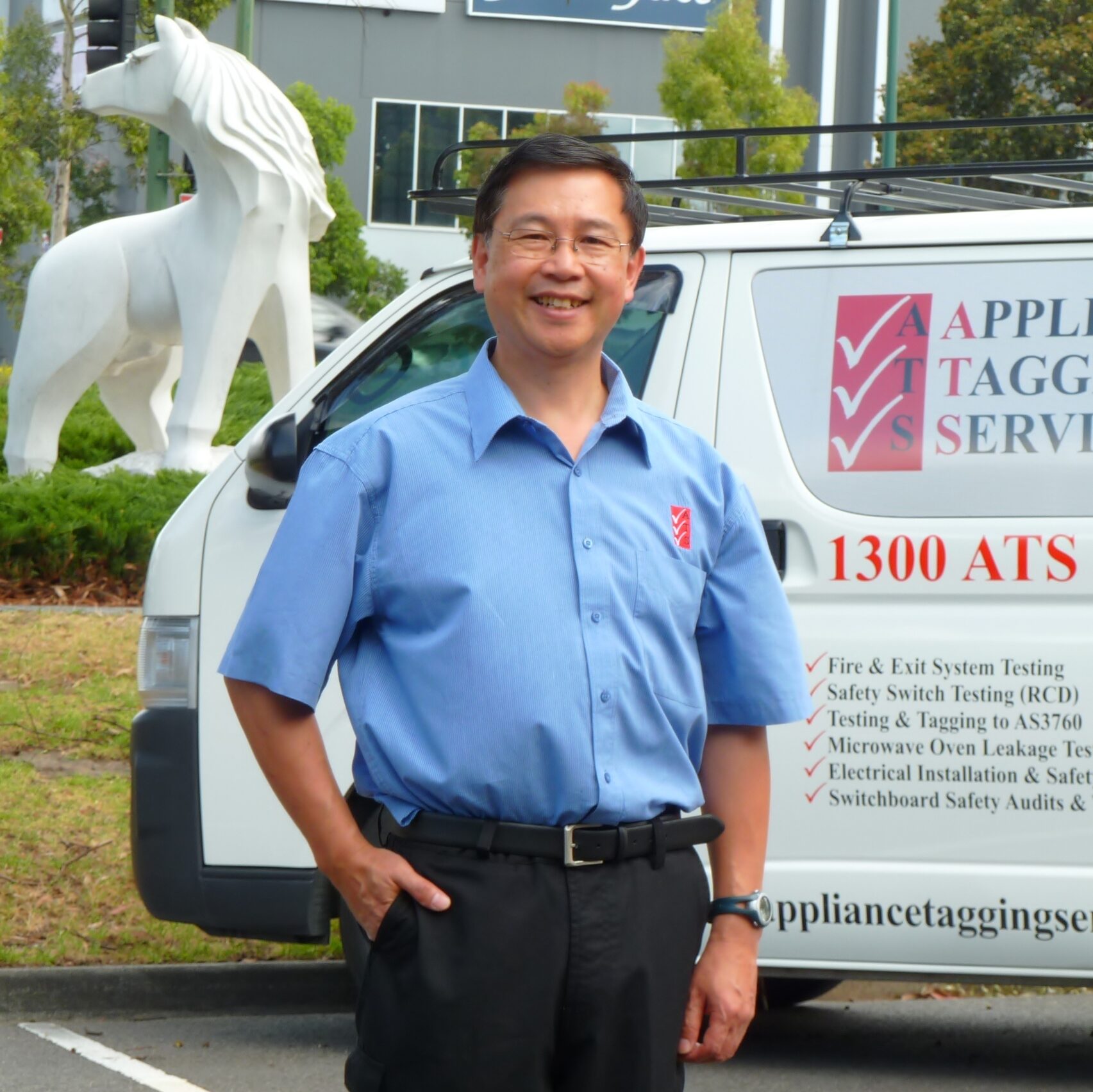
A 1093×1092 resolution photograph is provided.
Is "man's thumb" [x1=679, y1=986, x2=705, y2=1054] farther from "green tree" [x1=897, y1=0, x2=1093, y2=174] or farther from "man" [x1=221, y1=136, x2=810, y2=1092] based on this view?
"green tree" [x1=897, y1=0, x2=1093, y2=174]

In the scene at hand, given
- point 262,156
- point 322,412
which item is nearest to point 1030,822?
point 322,412

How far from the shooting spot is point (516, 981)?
239cm

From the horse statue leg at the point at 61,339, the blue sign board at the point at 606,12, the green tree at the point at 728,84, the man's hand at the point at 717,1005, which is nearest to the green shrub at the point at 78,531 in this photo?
the horse statue leg at the point at 61,339

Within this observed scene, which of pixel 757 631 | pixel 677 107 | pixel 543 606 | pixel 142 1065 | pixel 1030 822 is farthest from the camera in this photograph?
pixel 677 107

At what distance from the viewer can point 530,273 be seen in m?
2.58

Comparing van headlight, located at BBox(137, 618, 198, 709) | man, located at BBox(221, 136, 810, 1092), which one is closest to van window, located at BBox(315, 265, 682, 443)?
van headlight, located at BBox(137, 618, 198, 709)

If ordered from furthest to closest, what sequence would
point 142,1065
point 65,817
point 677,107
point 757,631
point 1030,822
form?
point 677,107
point 65,817
point 142,1065
point 1030,822
point 757,631

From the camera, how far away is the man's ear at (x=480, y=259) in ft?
8.80

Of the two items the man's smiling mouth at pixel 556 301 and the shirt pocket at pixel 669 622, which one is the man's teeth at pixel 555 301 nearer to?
the man's smiling mouth at pixel 556 301

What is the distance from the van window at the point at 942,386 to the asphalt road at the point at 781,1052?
65.7 inches

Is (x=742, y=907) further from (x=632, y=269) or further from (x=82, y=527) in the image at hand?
(x=82, y=527)

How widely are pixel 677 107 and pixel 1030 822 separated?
28.4 metres

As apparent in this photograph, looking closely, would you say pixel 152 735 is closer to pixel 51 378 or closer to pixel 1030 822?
pixel 1030 822

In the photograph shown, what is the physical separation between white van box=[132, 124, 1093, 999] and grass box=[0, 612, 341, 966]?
Result: 49.2 inches
